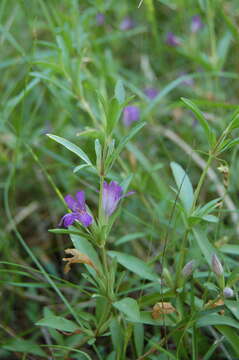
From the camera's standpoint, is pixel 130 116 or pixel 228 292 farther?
pixel 130 116

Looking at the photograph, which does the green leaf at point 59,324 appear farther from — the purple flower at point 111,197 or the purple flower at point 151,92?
the purple flower at point 151,92

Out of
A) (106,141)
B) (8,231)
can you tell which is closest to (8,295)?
(8,231)

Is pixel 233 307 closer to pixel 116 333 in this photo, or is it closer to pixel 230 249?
pixel 230 249

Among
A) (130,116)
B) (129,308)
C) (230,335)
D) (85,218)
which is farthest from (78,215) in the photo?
(130,116)

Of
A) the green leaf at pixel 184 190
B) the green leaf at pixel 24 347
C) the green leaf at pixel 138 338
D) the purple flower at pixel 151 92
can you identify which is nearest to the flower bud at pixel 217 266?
the green leaf at pixel 184 190

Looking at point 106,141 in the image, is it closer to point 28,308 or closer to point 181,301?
point 181,301

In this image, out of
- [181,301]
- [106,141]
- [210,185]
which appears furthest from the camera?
[210,185]
